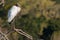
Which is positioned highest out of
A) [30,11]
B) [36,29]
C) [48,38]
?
[30,11]

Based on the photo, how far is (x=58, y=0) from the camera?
530 centimetres

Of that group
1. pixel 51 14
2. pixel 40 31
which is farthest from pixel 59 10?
pixel 40 31

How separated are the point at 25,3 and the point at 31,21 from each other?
358mm

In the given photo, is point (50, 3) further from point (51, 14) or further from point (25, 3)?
point (25, 3)

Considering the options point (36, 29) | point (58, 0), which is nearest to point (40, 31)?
point (36, 29)

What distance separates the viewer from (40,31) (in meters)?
4.96

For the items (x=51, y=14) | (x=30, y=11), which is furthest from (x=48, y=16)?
(x=30, y=11)

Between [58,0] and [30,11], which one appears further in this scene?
[58,0]

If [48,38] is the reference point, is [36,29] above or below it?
above

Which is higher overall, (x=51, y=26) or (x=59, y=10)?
(x=59, y=10)

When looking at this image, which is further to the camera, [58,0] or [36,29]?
[58,0]

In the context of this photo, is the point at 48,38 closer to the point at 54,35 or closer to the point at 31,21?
the point at 54,35

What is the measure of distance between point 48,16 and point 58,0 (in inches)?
22.2

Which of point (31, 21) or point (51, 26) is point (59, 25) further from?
point (31, 21)
